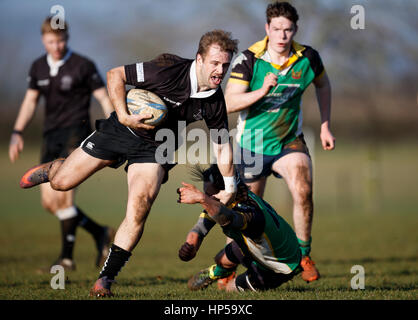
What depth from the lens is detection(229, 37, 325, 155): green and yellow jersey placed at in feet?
23.6

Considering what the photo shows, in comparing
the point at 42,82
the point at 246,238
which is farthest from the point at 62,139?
the point at 246,238

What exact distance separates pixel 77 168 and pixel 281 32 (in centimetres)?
262

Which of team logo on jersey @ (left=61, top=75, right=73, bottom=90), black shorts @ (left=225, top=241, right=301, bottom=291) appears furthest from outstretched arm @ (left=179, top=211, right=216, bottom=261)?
team logo on jersey @ (left=61, top=75, right=73, bottom=90)

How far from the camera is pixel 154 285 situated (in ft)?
23.6

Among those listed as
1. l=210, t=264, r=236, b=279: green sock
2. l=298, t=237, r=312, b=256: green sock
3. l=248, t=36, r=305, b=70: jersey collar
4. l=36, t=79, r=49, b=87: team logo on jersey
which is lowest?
l=210, t=264, r=236, b=279: green sock

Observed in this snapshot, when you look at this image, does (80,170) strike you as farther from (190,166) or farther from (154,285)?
(154,285)

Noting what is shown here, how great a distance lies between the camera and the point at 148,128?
581 cm

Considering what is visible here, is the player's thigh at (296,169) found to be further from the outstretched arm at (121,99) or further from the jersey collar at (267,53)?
the outstretched arm at (121,99)

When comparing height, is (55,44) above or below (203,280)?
above

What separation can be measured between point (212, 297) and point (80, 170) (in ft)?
5.76

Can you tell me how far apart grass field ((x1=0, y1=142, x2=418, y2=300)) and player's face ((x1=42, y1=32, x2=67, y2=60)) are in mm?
3008

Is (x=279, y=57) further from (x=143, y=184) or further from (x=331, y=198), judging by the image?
(x=331, y=198)

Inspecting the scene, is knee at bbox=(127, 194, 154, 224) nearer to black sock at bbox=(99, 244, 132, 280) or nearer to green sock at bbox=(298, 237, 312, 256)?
black sock at bbox=(99, 244, 132, 280)
